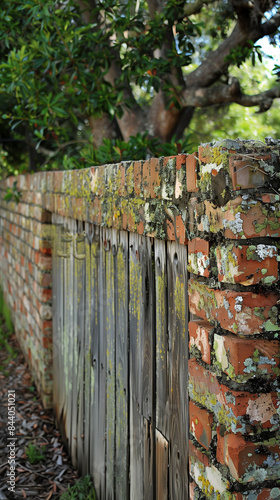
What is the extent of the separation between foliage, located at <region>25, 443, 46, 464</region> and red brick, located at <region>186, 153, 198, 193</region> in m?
2.52

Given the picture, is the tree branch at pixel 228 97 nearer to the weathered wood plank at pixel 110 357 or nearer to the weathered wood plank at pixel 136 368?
the weathered wood plank at pixel 110 357

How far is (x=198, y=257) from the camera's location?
1.52 m

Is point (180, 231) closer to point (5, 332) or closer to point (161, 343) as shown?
point (161, 343)

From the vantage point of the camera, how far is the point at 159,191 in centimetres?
183

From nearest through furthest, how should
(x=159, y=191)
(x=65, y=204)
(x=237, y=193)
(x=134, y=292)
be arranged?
(x=237, y=193), (x=159, y=191), (x=134, y=292), (x=65, y=204)

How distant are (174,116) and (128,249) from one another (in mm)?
2703

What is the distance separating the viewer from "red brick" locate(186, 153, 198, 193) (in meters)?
1.53

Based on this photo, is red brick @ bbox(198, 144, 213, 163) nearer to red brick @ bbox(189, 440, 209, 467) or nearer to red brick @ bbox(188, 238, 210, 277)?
red brick @ bbox(188, 238, 210, 277)

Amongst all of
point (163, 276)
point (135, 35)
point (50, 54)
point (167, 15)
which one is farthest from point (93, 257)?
point (135, 35)

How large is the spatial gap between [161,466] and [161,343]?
459 millimetres

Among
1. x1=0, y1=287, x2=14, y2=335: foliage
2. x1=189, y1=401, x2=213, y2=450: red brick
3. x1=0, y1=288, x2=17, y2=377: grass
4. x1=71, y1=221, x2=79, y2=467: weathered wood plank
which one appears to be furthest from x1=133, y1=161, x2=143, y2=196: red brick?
x1=0, y1=287, x2=14, y2=335: foliage

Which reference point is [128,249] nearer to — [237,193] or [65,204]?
[237,193]

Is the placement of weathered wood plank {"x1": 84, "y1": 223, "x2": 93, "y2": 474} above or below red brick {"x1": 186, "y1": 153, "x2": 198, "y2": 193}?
below

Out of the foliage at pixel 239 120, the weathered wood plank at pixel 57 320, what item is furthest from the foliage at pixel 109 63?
the foliage at pixel 239 120
